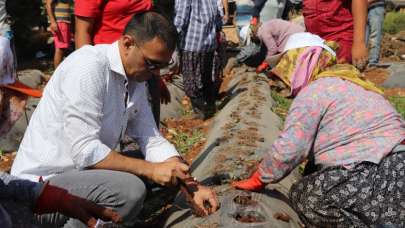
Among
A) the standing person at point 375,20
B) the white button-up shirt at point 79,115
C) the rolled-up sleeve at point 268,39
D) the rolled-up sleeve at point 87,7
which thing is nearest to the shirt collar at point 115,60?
the white button-up shirt at point 79,115

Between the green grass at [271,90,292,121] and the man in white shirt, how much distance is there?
10.6ft

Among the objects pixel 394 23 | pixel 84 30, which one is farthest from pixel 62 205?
pixel 394 23

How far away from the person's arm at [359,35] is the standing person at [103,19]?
5.09ft

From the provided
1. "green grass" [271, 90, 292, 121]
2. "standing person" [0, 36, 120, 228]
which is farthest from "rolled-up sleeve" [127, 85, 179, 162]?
"green grass" [271, 90, 292, 121]

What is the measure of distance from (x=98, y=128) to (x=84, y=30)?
1.45 metres

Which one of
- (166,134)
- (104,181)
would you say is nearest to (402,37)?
(166,134)

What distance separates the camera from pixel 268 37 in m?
7.51

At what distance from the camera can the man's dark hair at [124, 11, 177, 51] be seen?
9.96ft

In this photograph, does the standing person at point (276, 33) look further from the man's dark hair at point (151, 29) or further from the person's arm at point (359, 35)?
the man's dark hair at point (151, 29)

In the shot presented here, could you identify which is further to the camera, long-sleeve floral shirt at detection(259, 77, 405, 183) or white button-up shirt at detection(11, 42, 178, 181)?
long-sleeve floral shirt at detection(259, 77, 405, 183)

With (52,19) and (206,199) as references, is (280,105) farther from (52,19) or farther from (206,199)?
(206,199)

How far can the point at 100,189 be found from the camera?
311 cm

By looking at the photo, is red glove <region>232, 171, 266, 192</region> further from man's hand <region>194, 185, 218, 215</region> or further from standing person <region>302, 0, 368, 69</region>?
standing person <region>302, 0, 368, 69</region>

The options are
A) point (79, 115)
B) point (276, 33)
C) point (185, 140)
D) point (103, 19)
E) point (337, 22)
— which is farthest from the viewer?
point (276, 33)
